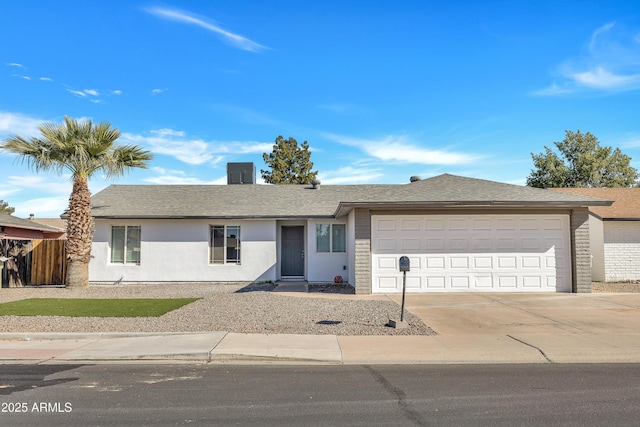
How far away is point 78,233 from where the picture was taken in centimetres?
1647

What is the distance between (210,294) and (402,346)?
840 centimetres

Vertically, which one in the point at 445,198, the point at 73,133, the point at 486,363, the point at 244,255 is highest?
the point at 73,133

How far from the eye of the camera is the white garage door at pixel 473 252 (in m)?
14.6

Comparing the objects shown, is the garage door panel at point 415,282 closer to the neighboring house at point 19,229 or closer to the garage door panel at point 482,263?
the garage door panel at point 482,263

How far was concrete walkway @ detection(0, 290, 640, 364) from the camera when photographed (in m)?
7.22

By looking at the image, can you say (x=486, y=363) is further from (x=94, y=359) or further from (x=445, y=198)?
(x=445, y=198)

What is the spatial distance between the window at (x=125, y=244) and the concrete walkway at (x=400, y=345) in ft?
32.4

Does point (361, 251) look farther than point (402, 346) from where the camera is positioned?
Yes

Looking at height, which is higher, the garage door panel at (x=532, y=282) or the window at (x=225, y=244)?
the window at (x=225, y=244)

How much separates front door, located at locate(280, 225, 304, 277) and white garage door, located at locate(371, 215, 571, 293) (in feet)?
16.6

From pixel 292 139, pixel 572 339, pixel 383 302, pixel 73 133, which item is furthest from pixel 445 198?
pixel 292 139

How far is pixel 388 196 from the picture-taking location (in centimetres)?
1484

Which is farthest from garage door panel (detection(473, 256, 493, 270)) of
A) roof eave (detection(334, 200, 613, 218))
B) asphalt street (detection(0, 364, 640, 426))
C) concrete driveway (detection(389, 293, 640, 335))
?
asphalt street (detection(0, 364, 640, 426))

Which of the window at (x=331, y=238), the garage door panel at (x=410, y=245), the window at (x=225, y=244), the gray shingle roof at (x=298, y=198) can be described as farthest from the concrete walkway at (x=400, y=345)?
the window at (x=225, y=244)
